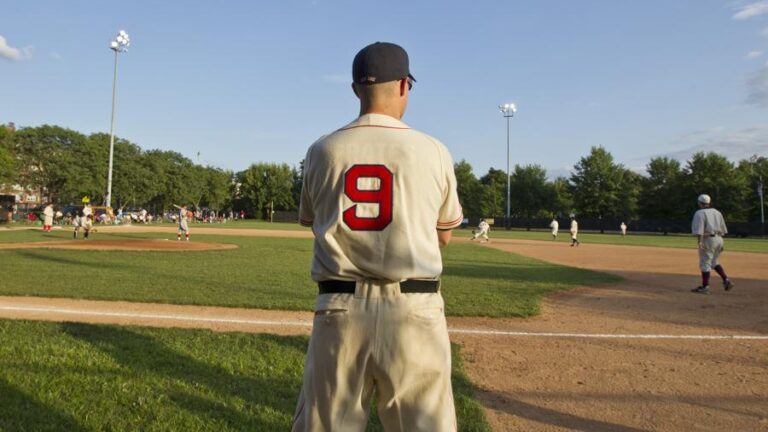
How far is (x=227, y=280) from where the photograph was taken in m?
11.1

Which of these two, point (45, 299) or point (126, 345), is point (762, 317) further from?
point (45, 299)

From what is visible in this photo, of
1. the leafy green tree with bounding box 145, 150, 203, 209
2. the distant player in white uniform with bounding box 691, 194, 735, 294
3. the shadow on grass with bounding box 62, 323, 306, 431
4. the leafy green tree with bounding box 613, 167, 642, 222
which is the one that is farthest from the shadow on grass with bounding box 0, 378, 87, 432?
the leafy green tree with bounding box 145, 150, 203, 209

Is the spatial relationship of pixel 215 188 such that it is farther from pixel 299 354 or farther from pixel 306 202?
pixel 306 202

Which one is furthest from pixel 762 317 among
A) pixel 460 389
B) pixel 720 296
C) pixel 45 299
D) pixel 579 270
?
pixel 45 299

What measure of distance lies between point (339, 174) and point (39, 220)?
204 feet

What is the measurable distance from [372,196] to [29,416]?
3255mm

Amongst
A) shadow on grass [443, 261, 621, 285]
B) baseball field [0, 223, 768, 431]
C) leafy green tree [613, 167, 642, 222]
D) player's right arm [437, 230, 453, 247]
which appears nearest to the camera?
player's right arm [437, 230, 453, 247]

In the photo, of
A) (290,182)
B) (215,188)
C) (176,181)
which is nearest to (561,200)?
(290,182)

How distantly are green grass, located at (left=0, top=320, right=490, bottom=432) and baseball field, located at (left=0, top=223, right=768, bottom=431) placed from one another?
2 centimetres

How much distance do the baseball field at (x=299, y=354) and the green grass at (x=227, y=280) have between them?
78mm

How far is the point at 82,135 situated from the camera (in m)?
70.1

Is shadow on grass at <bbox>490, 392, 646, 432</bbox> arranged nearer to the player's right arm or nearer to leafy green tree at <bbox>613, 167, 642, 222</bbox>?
the player's right arm

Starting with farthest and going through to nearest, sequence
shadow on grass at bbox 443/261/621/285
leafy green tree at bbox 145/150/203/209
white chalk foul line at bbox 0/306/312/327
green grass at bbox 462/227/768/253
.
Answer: leafy green tree at bbox 145/150/203/209
green grass at bbox 462/227/768/253
shadow on grass at bbox 443/261/621/285
white chalk foul line at bbox 0/306/312/327

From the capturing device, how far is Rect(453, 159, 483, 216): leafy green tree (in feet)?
276
